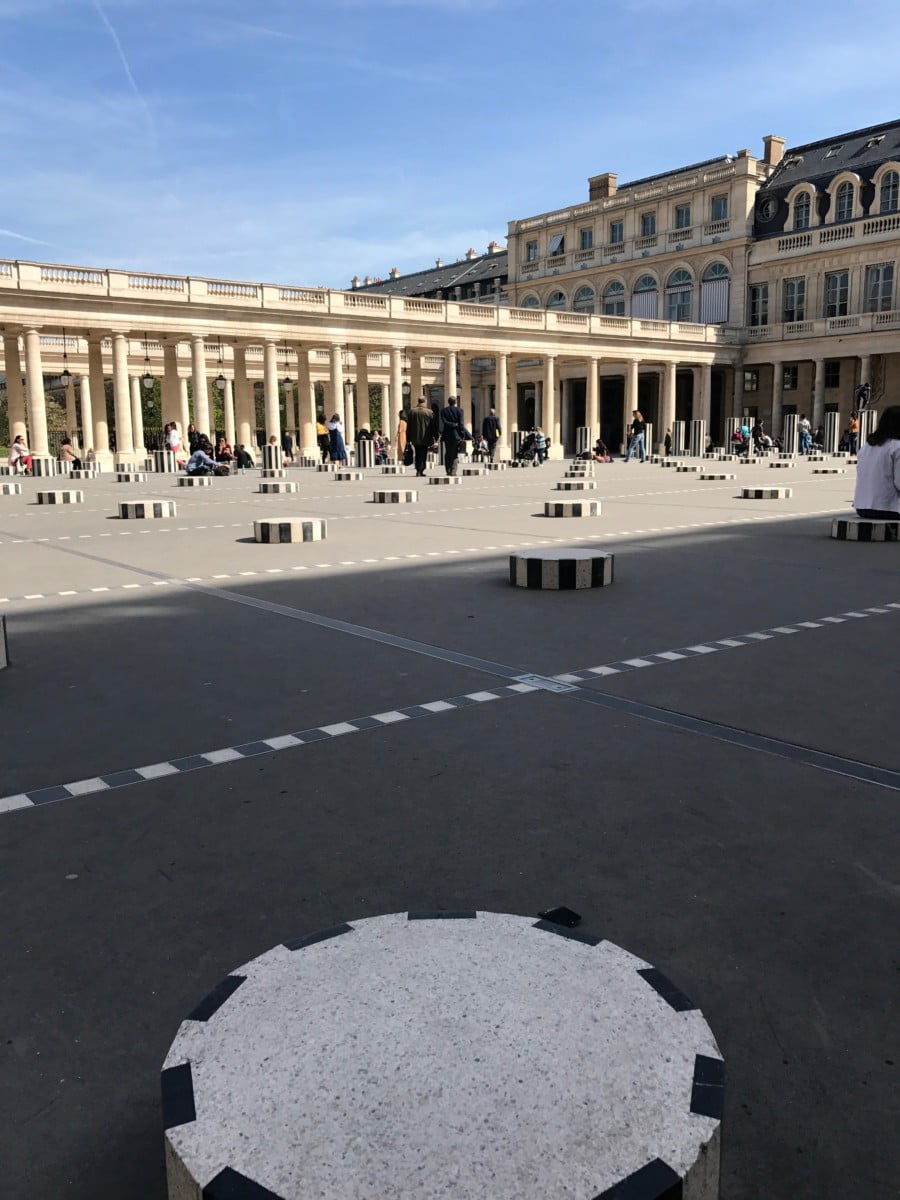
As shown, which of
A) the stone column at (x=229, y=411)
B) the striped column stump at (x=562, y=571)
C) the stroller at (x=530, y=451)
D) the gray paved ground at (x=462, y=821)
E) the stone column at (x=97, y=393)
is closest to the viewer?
the gray paved ground at (x=462, y=821)

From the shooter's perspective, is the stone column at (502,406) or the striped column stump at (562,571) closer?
the striped column stump at (562,571)

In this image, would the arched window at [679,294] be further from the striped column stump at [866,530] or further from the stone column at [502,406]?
the striped column stump at [866,530]

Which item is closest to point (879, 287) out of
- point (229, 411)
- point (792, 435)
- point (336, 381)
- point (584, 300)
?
point (792, 435)

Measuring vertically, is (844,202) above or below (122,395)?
above

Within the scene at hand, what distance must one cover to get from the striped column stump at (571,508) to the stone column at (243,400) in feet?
106

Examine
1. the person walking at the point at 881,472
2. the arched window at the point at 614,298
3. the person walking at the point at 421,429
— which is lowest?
the person walking at the point at 881,472

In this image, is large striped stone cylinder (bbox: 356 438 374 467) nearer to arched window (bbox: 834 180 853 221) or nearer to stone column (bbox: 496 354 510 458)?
stone column (bbox: 496 354 510 458)

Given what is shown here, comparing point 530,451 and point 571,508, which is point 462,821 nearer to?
point 571,508

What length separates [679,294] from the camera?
65.5 metres

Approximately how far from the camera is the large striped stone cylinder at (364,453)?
41.1 metres

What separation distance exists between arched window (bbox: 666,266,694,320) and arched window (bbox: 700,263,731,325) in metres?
0.90

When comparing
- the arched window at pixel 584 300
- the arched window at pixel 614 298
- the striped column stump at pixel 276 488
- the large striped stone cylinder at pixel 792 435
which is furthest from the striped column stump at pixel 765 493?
the arched window at pixel 584 300

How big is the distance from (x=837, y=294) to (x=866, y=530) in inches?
2006

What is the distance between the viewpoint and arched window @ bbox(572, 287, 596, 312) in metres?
69.6
